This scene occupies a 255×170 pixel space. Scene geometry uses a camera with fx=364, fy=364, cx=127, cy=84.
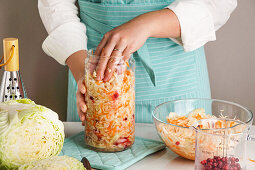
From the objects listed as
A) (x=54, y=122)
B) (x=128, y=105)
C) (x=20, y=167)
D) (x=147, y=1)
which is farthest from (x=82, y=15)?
(x=20, y=167)

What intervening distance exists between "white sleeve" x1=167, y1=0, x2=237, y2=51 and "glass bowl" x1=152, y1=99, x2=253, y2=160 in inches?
11.1

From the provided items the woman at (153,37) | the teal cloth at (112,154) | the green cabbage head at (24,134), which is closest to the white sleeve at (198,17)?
the woman at (153,37)

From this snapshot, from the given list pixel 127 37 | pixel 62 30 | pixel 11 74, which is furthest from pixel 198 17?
pixel 11 74

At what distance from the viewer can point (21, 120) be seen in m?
0.75

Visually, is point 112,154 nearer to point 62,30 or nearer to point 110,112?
point 110,112

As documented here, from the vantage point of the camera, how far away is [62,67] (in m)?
2.01

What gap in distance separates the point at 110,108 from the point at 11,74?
1.14 ft

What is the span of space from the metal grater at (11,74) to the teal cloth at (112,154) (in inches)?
9.1

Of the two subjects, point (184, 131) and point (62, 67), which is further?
point (62, 67)

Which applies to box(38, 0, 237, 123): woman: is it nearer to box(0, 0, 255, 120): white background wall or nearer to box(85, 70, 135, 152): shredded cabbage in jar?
box(85, 70, 135, 152): shredded cabbage in jar

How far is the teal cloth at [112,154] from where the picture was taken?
0.91m

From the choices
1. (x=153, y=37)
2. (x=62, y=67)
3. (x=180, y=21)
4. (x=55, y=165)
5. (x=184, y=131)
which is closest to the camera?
(x=55, y=165)

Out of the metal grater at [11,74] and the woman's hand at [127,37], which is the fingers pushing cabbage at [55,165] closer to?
the woman's hand at [127,37]

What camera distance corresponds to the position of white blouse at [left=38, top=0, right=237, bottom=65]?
1.23 m
